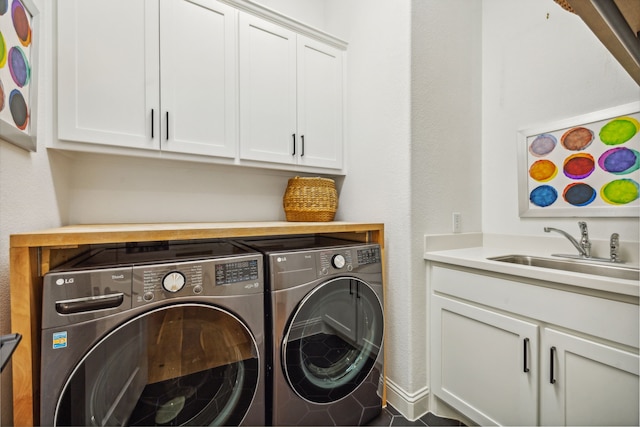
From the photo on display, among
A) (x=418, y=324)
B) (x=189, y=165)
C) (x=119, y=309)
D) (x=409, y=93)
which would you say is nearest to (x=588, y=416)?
(x=418, y=324)

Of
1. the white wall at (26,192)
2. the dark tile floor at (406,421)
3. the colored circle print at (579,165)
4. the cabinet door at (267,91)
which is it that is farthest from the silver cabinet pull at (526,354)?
the white wall at (26,192)

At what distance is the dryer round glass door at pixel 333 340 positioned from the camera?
45.6 inches

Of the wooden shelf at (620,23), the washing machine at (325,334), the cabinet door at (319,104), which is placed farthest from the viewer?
the cabinet door at (319,104)

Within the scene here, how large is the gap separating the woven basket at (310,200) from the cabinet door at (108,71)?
31.1 inches

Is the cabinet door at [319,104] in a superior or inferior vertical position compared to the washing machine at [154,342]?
superior

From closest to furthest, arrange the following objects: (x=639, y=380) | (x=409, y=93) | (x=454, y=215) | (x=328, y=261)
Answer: (x=639, y=380)
(x=328, y=261)
(x=409, y=93)
(x=454, y=215)

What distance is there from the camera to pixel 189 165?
164 centimetres

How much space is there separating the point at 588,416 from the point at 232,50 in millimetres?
2234

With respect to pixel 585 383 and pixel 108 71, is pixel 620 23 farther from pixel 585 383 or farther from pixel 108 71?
pixel 108 71

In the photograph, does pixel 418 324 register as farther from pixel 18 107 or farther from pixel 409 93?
pixel 18 107

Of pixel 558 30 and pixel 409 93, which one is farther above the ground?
pixel 558 30

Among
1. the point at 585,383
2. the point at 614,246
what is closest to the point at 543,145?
the point at 614,246

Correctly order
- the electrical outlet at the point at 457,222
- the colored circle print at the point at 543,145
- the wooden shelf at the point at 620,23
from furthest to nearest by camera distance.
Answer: the electrical outlet at the point at 457,222
the colored circle print at the point at 543,145
the wooden shelf at the point at 620,23

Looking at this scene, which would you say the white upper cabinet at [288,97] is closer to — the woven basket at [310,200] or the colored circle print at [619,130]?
the woven basket at [310,200]
